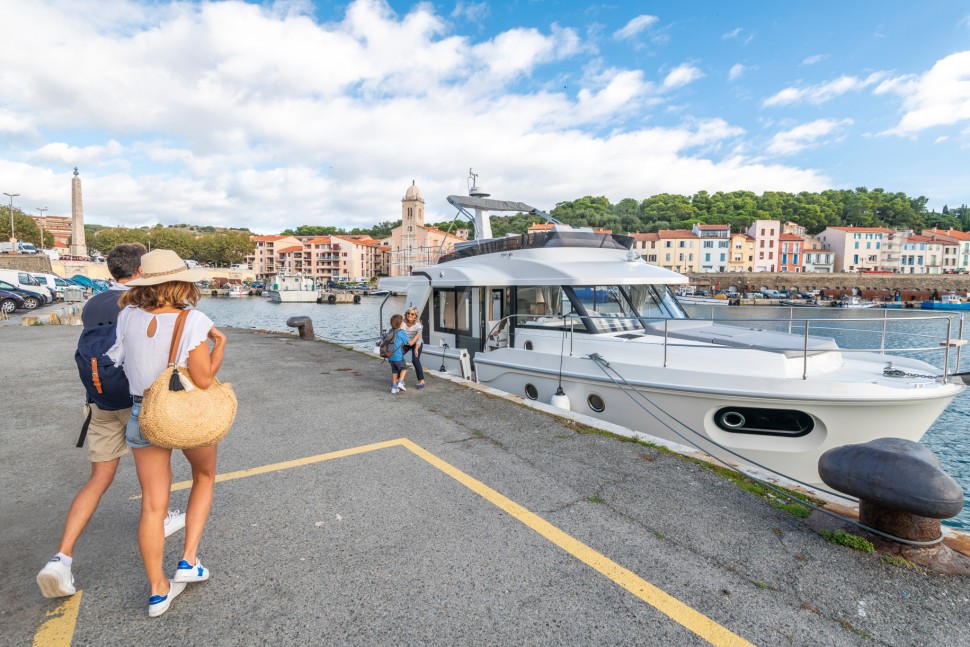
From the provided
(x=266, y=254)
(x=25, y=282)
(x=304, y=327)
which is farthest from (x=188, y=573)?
(x=266, y=254)

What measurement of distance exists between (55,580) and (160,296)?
1.60 metres

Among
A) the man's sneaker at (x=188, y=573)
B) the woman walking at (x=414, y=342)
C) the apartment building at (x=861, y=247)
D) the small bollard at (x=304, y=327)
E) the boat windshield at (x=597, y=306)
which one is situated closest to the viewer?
the man's sneaker at (x=188, y=573)

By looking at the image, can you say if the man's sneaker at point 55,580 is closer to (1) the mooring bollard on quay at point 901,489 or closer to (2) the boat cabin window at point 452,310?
(1) the mooring bollard on quay at point 901,489

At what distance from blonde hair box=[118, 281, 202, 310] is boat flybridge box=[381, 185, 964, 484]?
16.8 ft

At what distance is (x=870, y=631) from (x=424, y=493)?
9.51 feet

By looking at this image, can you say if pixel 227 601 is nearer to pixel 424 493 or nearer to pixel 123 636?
pixel 123 636

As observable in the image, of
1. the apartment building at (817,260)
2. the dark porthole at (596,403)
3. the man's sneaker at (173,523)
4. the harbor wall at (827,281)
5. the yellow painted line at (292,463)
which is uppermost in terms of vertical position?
the apartment building at (817,260)

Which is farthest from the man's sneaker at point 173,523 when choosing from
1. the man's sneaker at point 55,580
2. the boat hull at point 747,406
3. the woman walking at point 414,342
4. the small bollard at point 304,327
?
the small bollard at point 304,327

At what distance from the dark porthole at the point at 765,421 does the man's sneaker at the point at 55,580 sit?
261 inches

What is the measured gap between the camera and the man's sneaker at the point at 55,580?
2.54 metres

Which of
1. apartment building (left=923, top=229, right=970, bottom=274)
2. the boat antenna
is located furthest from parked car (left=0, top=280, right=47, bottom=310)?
apartment building (left=923, top=229, right=970, bottom=274)

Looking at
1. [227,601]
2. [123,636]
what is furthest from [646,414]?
[123,636]

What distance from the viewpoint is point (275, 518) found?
362cm

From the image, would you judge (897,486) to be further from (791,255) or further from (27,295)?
(791,255)
